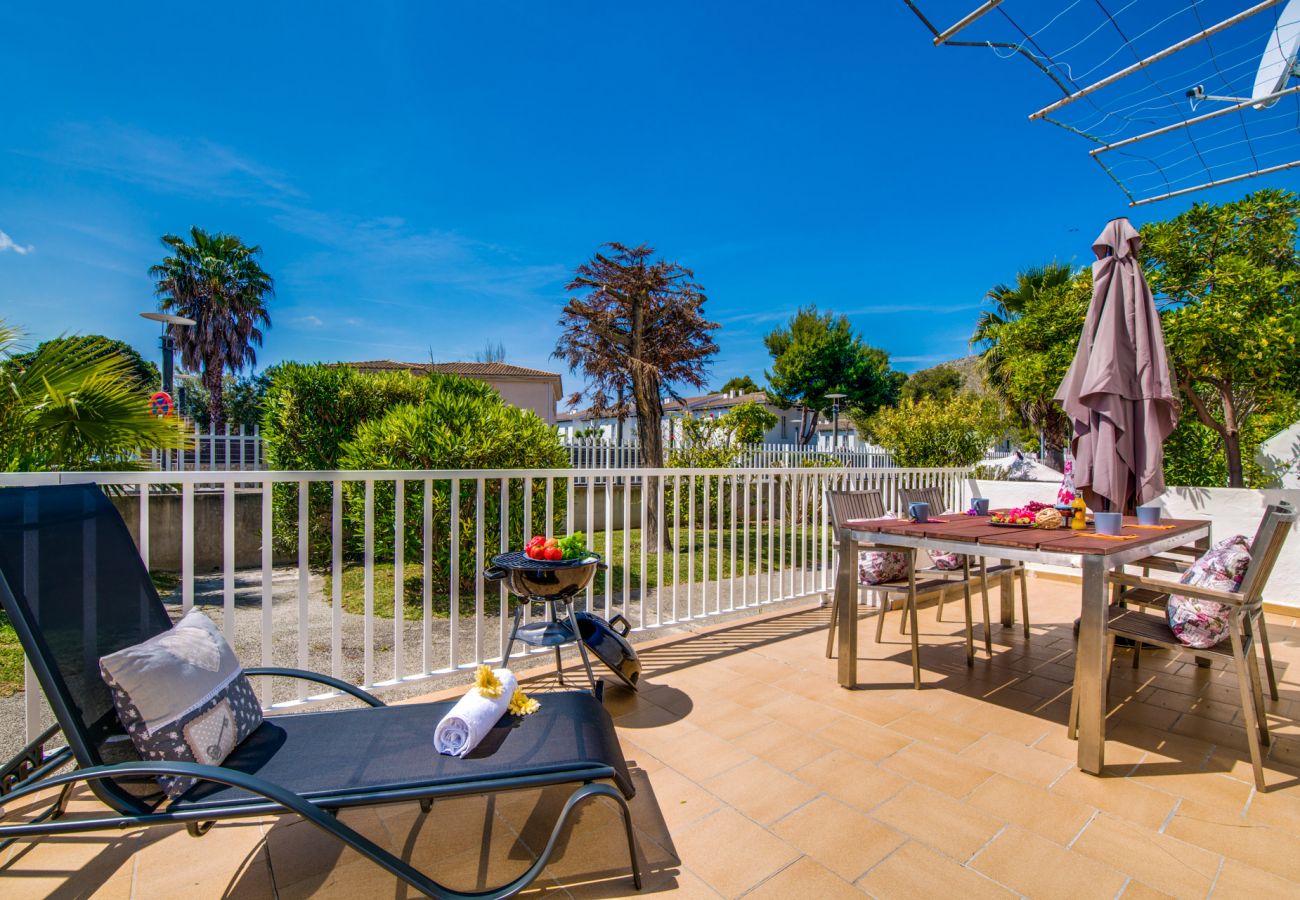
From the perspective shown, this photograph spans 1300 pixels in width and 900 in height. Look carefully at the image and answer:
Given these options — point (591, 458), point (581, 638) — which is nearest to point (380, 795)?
point (581, 638)

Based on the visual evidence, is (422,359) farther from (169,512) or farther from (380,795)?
(380,795)

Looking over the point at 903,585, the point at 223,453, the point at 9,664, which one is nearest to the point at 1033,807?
the point at 903,585

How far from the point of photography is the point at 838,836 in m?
1.78

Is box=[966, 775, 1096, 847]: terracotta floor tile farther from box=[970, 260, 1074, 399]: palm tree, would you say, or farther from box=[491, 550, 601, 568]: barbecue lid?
box=[970, 260, 1074, 399]: palm tree

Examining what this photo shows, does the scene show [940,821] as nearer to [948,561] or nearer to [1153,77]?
[948,561]

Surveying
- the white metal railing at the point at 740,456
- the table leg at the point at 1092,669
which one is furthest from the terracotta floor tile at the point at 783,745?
the white metal railing at the point at 740,456

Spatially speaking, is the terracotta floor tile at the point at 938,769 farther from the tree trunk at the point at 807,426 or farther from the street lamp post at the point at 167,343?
the tree trunk at the point at 807,426

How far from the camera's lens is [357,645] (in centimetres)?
445

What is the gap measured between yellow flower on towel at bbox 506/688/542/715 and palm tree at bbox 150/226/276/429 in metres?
22.6

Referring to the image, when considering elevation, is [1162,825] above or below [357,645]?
above

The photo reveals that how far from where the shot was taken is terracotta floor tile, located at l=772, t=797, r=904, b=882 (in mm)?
1668

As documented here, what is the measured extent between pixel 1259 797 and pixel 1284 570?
3859mm

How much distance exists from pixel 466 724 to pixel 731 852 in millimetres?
888

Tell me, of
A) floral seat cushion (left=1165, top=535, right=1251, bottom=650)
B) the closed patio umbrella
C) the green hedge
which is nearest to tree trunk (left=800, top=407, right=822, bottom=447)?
the green hedge
